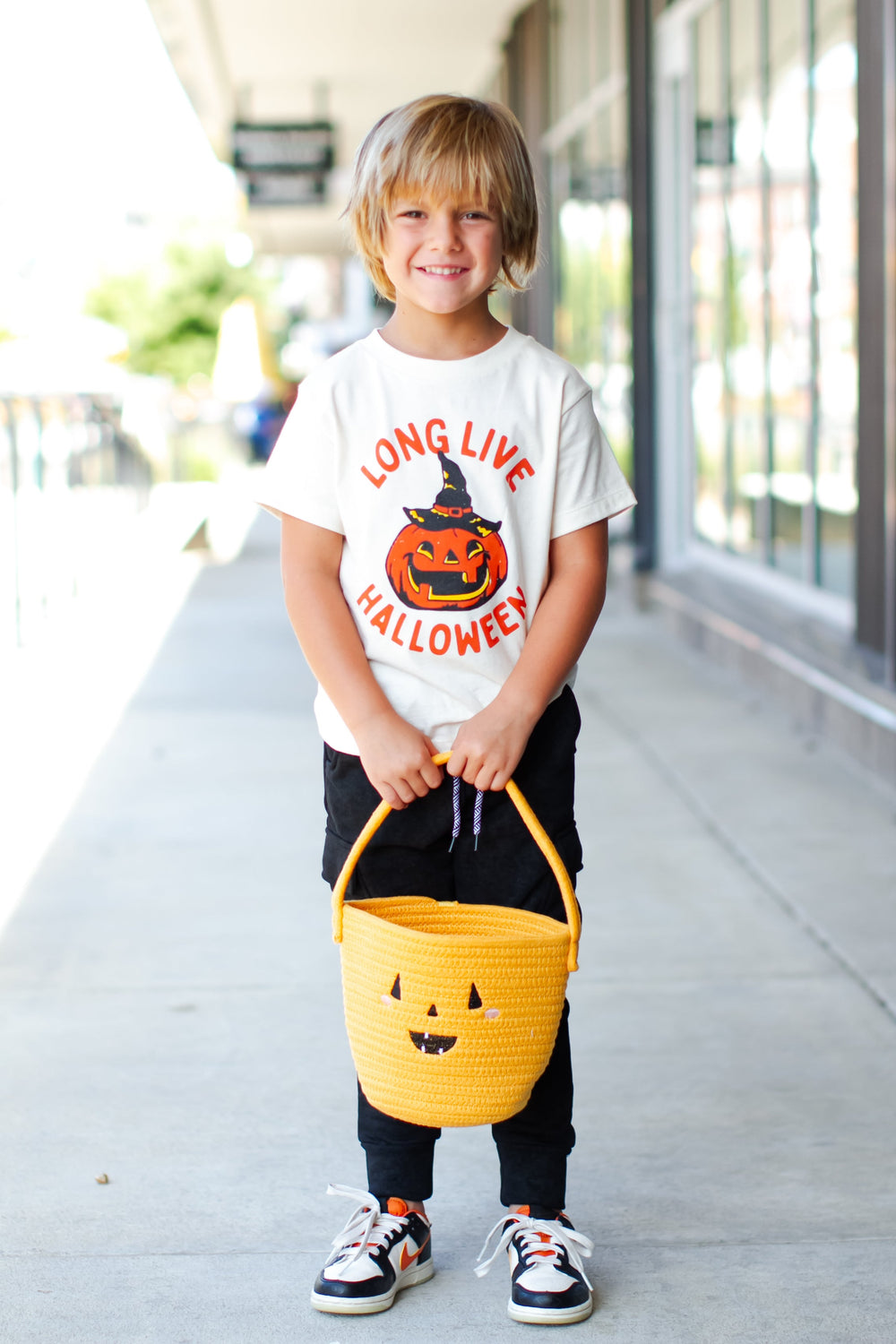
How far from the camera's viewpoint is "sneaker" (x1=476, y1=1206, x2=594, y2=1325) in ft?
7.21

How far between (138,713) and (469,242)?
456 cm

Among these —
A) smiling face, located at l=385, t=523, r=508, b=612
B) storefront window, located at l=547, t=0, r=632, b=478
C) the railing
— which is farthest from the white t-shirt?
storefront window, located at l=547, t=0, r=632, b=478

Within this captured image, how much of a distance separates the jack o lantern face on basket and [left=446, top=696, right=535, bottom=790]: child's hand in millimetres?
274

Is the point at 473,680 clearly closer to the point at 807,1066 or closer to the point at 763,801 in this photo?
the point at 807,1066

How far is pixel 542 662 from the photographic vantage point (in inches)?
84.7

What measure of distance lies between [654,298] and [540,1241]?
7.67 metres

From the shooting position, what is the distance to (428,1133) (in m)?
2.32

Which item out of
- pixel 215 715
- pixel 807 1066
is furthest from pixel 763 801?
pixel 215 715

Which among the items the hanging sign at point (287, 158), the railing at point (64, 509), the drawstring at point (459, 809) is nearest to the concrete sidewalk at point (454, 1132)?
the drawstring at point (459, 809)

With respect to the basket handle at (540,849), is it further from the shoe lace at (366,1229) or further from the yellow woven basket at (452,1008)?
the shoe lace at (366,1229)

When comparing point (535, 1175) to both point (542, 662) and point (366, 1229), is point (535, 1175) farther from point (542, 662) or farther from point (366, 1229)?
point (542, 662)

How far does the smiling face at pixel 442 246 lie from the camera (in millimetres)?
2104

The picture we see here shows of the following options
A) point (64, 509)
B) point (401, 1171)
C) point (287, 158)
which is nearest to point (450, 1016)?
point (401, 1171)

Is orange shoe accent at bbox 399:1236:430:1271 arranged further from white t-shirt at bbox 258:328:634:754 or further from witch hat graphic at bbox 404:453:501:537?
witch hat graphic at bbox 404:453:501:537
